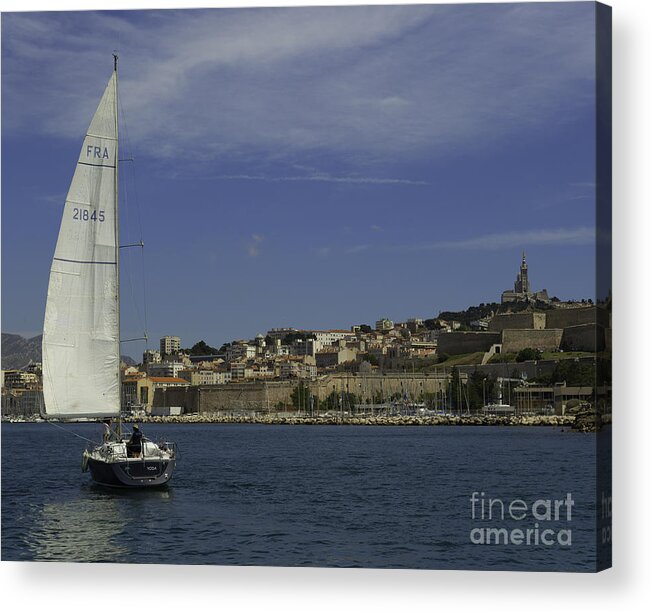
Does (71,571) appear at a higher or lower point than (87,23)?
lower

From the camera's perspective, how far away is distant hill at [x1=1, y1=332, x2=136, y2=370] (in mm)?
9468

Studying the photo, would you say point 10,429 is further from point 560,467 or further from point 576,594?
point 576,594

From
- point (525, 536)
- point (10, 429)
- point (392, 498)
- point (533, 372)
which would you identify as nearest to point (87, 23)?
point (525, 536)

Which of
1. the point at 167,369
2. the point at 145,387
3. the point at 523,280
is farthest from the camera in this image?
the point at 167,369

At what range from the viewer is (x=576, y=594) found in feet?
24.4

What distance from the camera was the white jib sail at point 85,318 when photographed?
37.2ft

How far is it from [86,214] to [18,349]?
1.63m

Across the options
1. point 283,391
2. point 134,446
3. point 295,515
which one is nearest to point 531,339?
point 283,391

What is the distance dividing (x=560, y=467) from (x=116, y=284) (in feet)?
28.6

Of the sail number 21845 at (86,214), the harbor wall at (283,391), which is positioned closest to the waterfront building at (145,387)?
the harbor wall at (283,391)

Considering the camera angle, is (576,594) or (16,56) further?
(16,56)

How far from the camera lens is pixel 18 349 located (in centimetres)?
1032

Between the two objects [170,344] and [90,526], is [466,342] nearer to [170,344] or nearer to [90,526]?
[170,344]

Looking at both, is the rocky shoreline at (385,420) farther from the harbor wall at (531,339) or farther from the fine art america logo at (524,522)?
the fine art america logo at (524,522)
